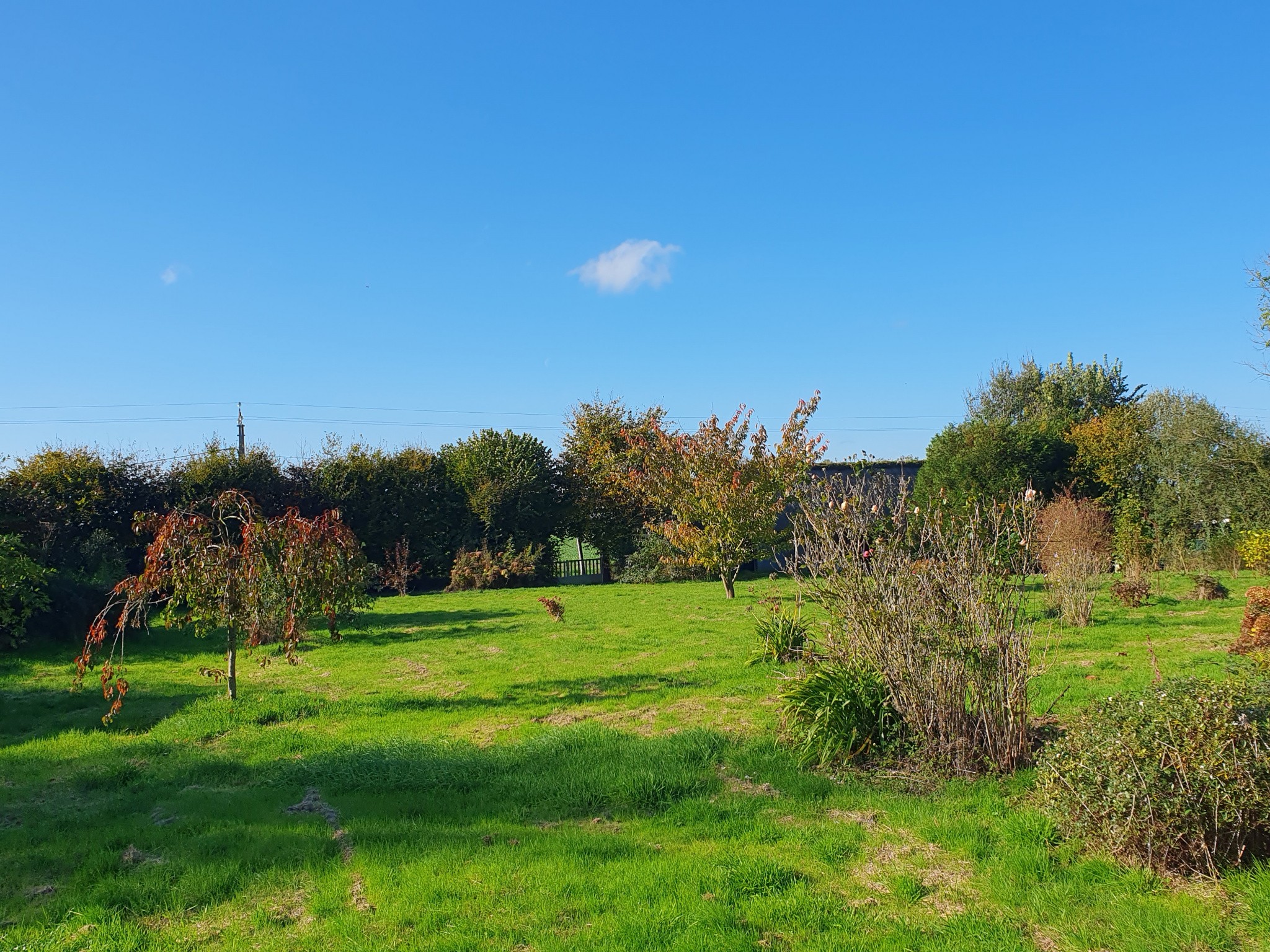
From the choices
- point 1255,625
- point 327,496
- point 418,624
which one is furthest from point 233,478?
point 1255,625

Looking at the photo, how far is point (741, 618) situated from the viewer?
1419cm

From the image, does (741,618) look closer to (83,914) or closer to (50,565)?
(83,914)

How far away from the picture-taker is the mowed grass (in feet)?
12.2

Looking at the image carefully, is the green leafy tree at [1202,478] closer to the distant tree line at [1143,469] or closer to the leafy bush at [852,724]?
the distant tree line at [1143,469]

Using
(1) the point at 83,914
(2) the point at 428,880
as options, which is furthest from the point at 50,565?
(2) the point at 428,880

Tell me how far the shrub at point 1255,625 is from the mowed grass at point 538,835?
284mm

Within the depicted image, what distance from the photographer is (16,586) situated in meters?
9.88

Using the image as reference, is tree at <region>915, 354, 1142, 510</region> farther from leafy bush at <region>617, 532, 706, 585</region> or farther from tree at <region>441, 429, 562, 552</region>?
tree at <region>441, 429, 562, 552</region>

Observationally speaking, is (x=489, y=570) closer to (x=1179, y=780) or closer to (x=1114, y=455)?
(x=1114, y=455)

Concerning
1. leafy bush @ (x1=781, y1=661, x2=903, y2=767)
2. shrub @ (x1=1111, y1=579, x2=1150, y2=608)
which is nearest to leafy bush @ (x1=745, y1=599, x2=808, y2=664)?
leafy bush @ (x1=781, y1=661, x2=903, y2=767)

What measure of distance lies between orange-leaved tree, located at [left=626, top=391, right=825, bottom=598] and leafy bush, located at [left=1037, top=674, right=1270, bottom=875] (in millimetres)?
13116

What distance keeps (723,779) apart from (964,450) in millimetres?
21153

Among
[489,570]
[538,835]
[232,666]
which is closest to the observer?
[538,835]

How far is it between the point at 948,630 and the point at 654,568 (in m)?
20.0
